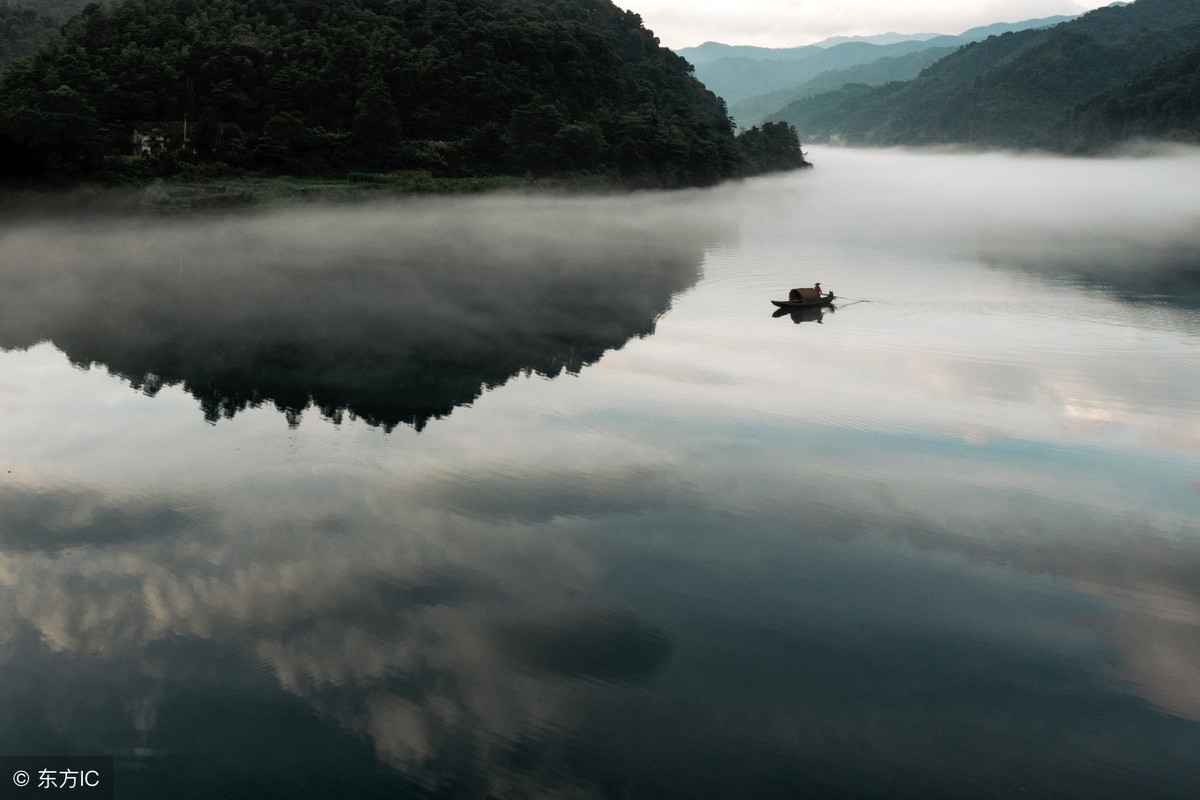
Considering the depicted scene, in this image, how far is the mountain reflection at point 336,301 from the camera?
735 inches

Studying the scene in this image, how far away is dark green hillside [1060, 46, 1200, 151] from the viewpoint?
110 metres

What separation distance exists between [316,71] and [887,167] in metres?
106

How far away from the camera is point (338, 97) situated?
60000 millimetres

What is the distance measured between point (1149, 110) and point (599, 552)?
131078mm

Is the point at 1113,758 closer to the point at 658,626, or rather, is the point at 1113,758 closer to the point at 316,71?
the point at 658,626

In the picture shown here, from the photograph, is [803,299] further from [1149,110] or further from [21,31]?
[1149,110]

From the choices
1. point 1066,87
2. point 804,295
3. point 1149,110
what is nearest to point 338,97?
point 804,295

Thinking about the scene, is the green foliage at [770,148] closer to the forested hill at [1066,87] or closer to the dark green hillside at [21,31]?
the forested hill at [1066,87]

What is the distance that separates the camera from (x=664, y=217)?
2346 inches

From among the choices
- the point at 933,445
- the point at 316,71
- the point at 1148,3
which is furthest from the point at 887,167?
the point at 933,445

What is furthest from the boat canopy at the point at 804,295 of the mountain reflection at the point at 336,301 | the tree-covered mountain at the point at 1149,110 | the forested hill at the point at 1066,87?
the forested hill at the point at 1066,87

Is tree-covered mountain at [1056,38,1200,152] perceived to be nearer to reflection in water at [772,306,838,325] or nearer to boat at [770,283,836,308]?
reflection in water at [772,306,838,325]

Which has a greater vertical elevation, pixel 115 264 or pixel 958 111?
pixel 958 111

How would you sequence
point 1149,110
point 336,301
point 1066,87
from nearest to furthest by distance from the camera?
point 336,301 → point 1149,110 → point 1066,87
